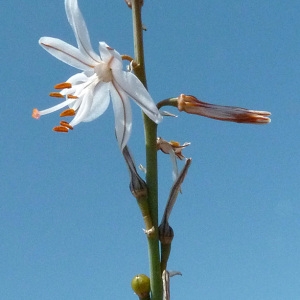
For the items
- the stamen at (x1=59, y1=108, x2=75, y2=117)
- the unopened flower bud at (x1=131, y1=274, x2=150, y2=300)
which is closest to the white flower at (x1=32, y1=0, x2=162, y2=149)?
the stamen at (x1=59, y1=108, x2=75, y2=117)

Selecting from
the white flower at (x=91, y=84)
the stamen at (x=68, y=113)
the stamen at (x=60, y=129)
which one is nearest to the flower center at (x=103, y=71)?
the white flower at (x=91, y=84)

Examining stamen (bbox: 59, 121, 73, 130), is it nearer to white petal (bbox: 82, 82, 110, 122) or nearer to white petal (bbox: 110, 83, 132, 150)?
white petal (bbox: 82, 82, 110, 122)

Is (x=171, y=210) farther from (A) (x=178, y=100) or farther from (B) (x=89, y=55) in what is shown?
(B) (x=89, y=55)

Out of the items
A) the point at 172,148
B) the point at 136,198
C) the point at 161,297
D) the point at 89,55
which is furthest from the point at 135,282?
the point at 89,55

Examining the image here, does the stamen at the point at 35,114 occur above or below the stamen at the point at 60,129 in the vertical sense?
above

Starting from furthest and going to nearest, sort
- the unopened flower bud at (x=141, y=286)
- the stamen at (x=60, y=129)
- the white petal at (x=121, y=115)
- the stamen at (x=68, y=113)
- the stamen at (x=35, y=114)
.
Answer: the stamen at (x=35, y=114) → the stamen at (x=68, y=113) → the stamen at (x=60, y=129) → the white petal at (x=121, y=115) → the unopened flower bud at (x=141, y=286)

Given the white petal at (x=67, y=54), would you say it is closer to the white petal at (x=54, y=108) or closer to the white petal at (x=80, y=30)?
the white petal at (x=80, y=30)

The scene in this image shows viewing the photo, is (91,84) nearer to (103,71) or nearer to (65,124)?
(103,71)
